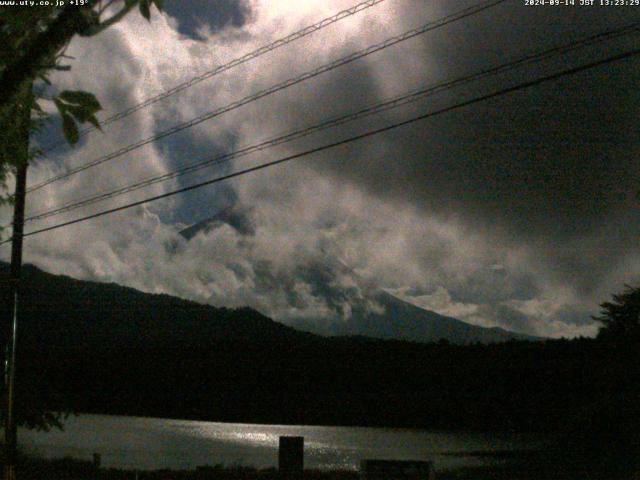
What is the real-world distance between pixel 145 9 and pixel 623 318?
49256 mm

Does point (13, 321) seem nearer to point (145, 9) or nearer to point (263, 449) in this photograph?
point (145, 9)

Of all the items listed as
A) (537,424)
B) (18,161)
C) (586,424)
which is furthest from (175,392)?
(18,161)

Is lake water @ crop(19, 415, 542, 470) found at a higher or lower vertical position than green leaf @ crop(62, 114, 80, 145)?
lower

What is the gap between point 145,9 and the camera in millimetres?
3361

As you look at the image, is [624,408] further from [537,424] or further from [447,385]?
[447,385]

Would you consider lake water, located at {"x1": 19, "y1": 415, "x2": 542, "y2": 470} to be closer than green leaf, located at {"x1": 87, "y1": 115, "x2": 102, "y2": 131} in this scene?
No

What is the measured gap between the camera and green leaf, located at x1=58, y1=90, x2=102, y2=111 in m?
3.09

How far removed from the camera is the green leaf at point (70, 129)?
3143 mm

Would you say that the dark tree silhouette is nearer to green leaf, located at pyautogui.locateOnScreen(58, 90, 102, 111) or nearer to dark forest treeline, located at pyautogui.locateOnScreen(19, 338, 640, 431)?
dark forest treeline, located at pyautogui.locateOnScreen(19, 338, 640, 431)

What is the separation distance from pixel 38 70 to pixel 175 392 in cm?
19680

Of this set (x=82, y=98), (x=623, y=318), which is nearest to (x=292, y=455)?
(x=82, y=98)

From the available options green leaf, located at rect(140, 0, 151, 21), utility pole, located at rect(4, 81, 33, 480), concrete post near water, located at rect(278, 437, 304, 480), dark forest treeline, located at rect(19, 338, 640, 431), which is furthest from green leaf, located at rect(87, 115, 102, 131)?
dark forest treeline, located at rect(19, 338, 640, 431)

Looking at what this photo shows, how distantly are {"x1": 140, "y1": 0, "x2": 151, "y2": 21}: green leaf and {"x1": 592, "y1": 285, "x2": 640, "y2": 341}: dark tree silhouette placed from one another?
4184 centimetres

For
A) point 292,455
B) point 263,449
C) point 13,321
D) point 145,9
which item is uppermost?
point 145,9
